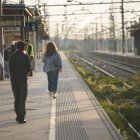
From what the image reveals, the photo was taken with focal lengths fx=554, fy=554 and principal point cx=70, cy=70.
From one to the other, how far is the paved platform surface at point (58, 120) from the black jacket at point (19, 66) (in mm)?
1008

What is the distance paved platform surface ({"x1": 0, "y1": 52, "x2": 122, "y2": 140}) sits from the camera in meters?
10.6

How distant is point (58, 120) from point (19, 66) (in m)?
1.52

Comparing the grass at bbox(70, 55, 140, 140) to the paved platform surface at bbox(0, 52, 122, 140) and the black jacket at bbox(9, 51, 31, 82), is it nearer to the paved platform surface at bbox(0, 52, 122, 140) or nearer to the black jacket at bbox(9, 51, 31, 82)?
the paved platform surface at bbox(0, 52, 122, 140)

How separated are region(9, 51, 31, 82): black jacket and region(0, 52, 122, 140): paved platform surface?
1008mm

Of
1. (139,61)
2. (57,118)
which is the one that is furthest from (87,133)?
(139,61)

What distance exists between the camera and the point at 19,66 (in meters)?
12.4

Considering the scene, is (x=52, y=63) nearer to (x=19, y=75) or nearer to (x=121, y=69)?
(x=19, y=75)

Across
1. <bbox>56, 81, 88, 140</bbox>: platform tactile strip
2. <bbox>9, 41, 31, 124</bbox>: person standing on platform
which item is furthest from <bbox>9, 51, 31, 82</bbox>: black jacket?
<bbox>56, 81, 88, 140</bbox>: platform tactile strip

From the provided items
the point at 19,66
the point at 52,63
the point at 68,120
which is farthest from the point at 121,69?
the point at 19,66

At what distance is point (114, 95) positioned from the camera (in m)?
20.3

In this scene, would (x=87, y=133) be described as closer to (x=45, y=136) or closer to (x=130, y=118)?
(x=45, y=136)

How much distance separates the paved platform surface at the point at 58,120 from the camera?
1058 centimetres

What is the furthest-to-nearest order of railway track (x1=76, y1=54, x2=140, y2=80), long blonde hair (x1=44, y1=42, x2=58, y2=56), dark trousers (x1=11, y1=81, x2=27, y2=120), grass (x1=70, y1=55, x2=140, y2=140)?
railway track (x1=76, y1=54, x2=140, y2=80) < long blonde hair (x1=44, y1=42, x2=58, y2=56) < dark trousers (x1=11, y1=81, x2=27, y2=120) < grass (x1=70, y1=55, x2=140, y2=140)

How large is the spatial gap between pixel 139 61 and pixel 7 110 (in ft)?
125
